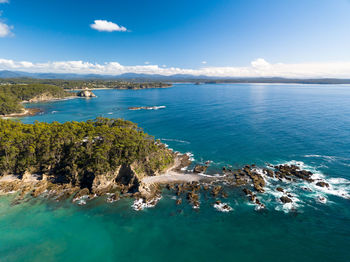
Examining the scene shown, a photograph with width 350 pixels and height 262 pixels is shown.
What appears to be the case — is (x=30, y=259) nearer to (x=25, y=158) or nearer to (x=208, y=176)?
(x=25, y=158)

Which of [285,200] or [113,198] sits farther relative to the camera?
[113,198]

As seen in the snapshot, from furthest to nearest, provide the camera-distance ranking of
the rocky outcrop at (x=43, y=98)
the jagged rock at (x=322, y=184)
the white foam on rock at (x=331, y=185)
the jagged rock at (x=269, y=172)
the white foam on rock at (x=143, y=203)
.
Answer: the rocky outcrop at (x=43, y=98) < the jagged rock at (x=269, y=172) < the jagged rock at (x=322, y=184) < the white foam on rock at (x=331, y=185) < the white foam on rock at (x=143, y=203)

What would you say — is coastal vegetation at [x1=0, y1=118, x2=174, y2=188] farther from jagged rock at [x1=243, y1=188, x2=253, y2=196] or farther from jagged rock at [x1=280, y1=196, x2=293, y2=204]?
jagged rock at [x1=280, y1=196, x2=293, y2=204]

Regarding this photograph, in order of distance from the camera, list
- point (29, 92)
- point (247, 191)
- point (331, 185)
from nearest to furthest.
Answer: point (247, 191) → point (331, 185) → point (29, 92)

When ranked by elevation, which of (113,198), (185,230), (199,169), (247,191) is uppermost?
(199,169)

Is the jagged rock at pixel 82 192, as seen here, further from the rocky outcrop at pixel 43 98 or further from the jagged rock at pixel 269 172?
the rocky outcrop at pixel 43 98

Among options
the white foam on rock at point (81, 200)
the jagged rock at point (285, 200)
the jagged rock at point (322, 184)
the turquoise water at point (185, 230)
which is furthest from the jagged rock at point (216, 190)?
the white foam on rock at point (81, 200)

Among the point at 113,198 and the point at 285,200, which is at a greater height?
the point at 285,200

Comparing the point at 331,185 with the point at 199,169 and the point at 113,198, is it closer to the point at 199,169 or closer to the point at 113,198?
the point at 199,169

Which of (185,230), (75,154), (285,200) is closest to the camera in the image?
(185,230)

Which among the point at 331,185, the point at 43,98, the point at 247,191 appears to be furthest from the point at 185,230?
the point at 43,98

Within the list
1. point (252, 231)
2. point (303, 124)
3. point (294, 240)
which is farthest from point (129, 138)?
point (303, 124)
